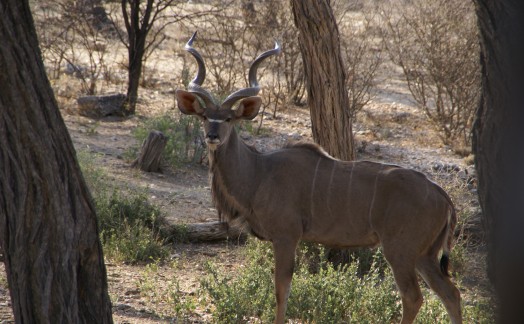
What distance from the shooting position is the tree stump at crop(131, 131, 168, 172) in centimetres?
855

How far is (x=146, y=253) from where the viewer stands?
622 cm

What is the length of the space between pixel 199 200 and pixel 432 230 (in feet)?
11.5

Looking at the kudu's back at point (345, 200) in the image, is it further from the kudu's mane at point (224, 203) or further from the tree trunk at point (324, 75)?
the tree trunk at point (324, 75)

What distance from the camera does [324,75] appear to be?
6.04 m

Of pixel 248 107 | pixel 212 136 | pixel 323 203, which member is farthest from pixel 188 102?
pixel 323 203

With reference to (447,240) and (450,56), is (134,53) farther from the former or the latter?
(447,240)

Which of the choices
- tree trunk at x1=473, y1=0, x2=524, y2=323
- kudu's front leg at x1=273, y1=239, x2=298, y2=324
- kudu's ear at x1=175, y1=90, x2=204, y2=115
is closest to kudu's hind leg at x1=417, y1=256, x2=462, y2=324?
kudu's front leg at x1=273, y1=239, x2=298, y2=324

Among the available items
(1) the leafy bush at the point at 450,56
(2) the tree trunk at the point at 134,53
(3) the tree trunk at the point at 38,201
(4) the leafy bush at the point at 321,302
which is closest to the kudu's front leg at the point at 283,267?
(4) the leafy bush at the point at 321,302

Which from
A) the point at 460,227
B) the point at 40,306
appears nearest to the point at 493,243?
the point at 40,306

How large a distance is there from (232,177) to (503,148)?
305 centimetres

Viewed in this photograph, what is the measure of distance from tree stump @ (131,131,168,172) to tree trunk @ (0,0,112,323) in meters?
4.93

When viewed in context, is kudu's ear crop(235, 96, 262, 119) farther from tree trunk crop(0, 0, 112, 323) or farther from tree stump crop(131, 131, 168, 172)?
tree stump crop(131, 131, 168, 172)

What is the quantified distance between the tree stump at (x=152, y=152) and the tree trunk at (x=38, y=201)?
16.2 feet

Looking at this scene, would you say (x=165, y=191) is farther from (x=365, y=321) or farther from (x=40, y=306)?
(x=40, y=306)
